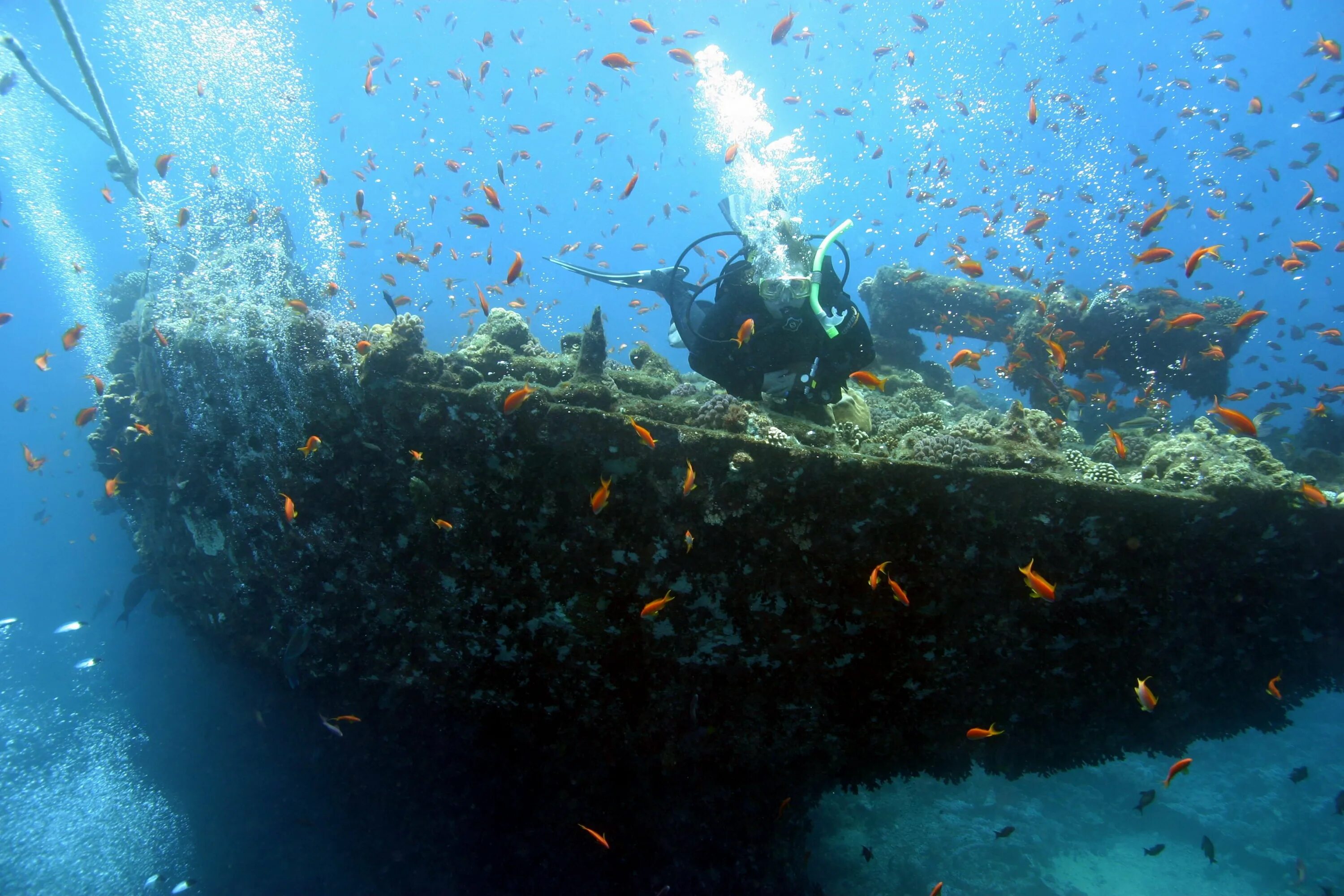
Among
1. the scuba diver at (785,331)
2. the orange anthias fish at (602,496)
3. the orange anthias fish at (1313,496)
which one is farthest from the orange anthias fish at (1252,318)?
the orange anthias fish at (602,496)

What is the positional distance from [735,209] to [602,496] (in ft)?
24.2

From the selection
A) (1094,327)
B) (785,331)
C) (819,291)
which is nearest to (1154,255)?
(1094,327)

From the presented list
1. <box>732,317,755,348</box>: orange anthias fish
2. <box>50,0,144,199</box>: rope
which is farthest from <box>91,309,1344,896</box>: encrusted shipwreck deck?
<box>50,0,144,199</box>: rope

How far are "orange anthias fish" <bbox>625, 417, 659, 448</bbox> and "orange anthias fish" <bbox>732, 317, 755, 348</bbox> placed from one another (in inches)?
63.2

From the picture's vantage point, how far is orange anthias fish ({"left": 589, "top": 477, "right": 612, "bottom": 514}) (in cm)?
340

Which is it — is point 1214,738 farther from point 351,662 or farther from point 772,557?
point 351,662

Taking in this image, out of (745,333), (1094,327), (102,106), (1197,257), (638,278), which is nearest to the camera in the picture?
(745,333)

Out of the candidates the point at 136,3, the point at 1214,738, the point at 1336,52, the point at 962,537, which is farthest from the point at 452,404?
the point at 136,3

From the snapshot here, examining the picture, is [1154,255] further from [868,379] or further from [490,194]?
[490,194]

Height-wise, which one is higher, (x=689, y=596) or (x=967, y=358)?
(x=967, y=358)

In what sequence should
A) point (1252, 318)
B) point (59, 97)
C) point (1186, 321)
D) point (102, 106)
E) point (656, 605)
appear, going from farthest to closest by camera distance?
point (59, 97), point (102, 106), point (1252, 318), point (1186, 321), point (656, 605)

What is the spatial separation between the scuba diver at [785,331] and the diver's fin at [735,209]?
2402mm

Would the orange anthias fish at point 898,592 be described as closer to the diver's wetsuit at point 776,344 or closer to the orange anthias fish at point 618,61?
the diver's wetsuit at point 776,344

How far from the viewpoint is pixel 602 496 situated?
11.2 feet
